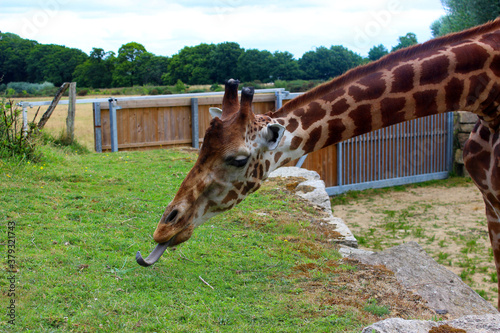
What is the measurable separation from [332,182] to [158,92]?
48.4ft

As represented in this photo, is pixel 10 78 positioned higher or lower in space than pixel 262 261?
higher

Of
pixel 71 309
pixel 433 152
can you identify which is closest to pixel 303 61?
pixel 433 152

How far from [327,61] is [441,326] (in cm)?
1394

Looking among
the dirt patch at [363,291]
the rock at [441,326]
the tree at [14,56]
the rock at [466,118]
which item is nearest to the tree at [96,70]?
the tree at [14,56]

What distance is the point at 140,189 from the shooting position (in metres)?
6.98

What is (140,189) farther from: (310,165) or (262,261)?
(310,165)

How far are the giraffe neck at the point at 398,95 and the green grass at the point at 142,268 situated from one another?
1447mm

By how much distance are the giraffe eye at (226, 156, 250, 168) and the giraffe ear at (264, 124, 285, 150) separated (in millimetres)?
161

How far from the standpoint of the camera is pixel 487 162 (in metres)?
3.35

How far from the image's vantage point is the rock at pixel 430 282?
13.7 ft

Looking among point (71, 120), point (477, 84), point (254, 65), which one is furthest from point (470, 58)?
point (254, 65)

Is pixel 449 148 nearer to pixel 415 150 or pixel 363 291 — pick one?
pixel 415 150

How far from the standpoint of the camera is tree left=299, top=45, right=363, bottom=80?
49.8 feet

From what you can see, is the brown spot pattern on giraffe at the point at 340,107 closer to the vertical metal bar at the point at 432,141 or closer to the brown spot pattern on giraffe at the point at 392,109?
the brown spot pattern on giraffe at the point at 392,109
